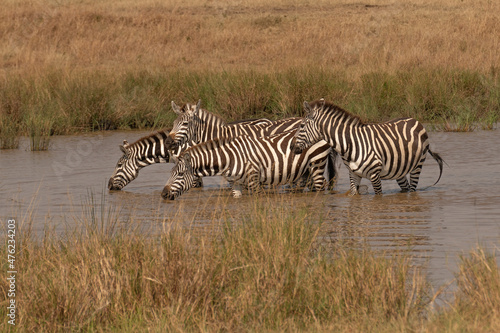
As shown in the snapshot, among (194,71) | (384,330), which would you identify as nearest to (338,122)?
(384,330)

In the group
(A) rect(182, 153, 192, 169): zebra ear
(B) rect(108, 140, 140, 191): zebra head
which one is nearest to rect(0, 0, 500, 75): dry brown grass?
(B) rect(108, 140, 140, 191): zebra head

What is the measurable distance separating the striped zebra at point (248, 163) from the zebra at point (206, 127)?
1.33ft

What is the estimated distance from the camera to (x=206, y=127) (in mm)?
11789

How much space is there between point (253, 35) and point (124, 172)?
21.7 m

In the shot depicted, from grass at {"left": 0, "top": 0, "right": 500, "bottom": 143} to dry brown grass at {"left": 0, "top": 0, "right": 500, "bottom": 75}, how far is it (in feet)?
0.30

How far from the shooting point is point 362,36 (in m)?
30.1

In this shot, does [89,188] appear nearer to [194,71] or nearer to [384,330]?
[384,330]

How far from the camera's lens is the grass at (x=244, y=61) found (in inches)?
651

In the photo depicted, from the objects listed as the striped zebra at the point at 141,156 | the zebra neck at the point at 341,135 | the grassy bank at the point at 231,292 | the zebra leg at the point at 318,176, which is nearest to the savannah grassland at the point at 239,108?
the grassy bank at the point at 231,292

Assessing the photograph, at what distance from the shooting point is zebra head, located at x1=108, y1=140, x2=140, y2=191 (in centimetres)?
1166

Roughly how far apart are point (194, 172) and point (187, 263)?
503 centimetres

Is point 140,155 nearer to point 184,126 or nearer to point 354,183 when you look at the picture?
point 184,126

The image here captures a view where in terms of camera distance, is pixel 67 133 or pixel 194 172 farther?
pixel 67 133

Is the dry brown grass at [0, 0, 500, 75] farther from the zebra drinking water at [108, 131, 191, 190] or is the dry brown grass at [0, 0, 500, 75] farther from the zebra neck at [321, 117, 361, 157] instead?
the zebra neck at [321, 117, 361, 157]
